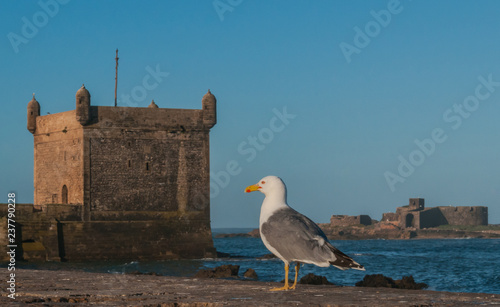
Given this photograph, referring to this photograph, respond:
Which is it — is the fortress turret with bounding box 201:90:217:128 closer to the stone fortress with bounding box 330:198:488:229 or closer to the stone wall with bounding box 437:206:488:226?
the stone fortress with bounding box 330:198:488:229

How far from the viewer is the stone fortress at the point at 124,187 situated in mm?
31688

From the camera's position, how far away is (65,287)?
33.5 ft

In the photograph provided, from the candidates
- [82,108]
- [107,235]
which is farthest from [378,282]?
[82,108]

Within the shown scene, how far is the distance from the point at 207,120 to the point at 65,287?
24180 mm

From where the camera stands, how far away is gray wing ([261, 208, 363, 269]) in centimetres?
881

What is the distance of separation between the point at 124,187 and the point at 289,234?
24.6 meters

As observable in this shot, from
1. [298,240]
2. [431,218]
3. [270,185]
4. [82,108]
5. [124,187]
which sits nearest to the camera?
[298,240]

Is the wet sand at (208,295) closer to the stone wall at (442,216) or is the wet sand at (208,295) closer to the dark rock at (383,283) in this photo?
the dark rock at (383,283)

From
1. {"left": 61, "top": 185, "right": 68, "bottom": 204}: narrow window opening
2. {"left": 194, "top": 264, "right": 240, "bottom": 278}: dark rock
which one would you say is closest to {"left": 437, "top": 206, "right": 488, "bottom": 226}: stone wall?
{"left": 61, "top": 185, "right": 68, "bottom": 204}: narrow window opening

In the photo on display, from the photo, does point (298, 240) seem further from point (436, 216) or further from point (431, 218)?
point (436, 216)

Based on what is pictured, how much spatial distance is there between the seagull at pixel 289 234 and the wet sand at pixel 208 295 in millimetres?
441

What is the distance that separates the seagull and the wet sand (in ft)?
1.45

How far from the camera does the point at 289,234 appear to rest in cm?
904

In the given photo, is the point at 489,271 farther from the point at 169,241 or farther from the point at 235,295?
the point at 235,295
